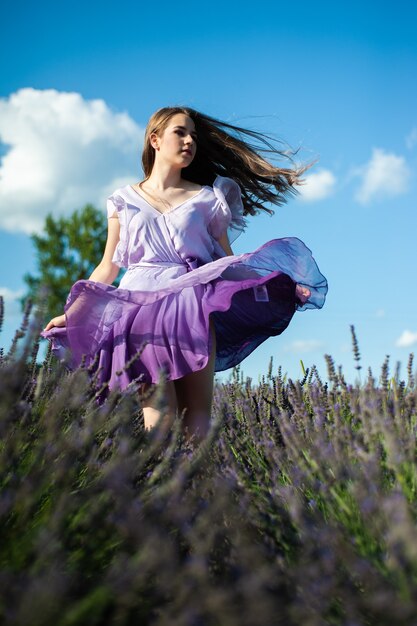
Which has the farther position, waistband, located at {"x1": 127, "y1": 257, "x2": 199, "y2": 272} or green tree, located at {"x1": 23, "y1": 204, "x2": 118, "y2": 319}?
green tree, located at {"x1": 23, "y1": 204, "x2": 118, "y2": 319}

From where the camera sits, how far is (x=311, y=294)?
3311mm

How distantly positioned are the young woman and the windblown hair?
0.5 inches

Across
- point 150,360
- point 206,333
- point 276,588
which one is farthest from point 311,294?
point 276,588

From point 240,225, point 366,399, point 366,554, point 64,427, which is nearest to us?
point 366,554

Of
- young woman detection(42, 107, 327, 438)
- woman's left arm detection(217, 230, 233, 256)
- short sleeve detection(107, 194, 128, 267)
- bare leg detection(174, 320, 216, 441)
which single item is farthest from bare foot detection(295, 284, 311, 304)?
short sleeve detection(107, 194, 128, 267)

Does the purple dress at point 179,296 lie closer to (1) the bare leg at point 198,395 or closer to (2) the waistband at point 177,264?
(2) the waistband at point 177,264

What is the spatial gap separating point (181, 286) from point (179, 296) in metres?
0.06

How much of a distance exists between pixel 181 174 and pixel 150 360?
159cm

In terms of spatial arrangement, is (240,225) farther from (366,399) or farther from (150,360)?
(366,399)

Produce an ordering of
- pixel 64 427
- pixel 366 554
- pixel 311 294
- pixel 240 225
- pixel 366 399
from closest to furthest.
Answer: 1. pixel 366 554
2. pixel 366 399
3. pixel 64 427
4. pixel 311 294
5. pixel 240 225

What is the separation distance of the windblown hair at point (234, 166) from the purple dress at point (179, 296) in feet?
1.58

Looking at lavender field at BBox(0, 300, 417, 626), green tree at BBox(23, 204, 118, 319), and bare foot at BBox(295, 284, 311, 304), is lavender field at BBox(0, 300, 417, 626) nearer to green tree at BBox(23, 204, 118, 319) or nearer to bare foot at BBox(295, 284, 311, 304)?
bare foot at BBox(295, 284, 311, 304)

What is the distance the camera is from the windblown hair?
4184 mm

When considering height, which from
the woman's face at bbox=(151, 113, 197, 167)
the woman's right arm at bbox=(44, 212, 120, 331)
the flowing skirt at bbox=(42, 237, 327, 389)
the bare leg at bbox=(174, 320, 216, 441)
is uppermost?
the woman's face at bbox=(151, 113, 197, 167)
